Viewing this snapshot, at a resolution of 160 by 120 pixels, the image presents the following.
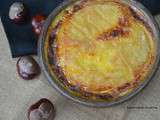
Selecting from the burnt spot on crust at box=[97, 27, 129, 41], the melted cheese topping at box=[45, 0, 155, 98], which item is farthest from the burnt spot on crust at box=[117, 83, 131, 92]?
the burnt spot on crust at box=[97, 27, 129, 41]

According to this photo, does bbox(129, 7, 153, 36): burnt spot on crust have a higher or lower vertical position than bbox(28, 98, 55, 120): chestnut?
higher

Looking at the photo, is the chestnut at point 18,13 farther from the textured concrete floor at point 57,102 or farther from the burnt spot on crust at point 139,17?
the burnt spot on crust at point 139,17

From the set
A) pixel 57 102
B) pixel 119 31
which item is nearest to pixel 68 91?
pixel 57 102

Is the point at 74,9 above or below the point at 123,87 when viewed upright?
above

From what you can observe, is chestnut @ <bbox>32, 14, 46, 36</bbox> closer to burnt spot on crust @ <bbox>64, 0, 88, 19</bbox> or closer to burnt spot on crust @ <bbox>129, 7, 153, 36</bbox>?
burnt spot on crust @ <bbox>64, 0, 88, 19</bbox>

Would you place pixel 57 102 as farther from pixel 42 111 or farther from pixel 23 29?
pixel 23 29
